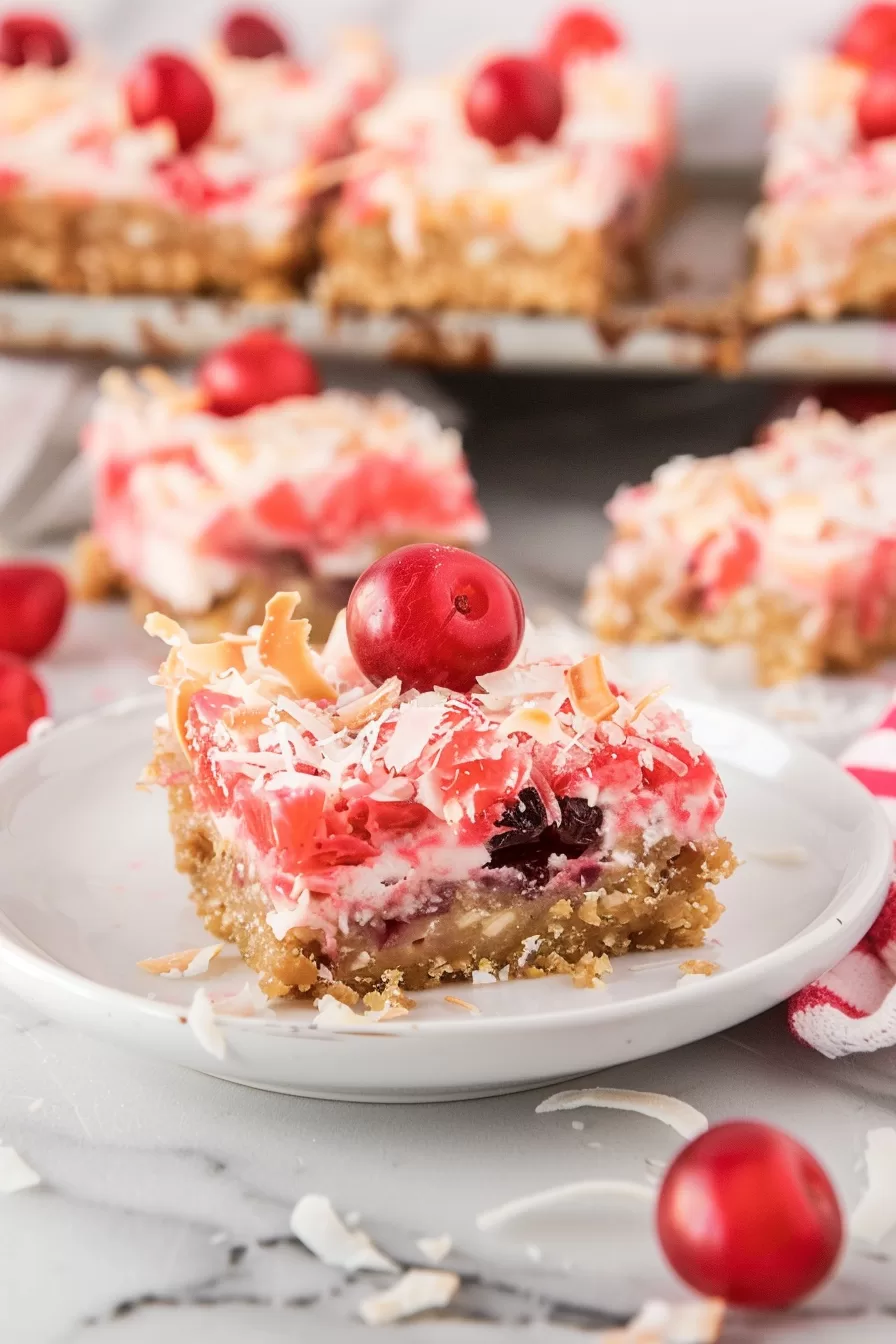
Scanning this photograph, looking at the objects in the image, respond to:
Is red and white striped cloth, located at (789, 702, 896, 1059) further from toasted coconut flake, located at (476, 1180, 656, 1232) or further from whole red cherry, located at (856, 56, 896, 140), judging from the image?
whole red cherry, located at (856, 56, 896, 140)

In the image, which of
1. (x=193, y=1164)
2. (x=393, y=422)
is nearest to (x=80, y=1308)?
(x=193, y=1164)

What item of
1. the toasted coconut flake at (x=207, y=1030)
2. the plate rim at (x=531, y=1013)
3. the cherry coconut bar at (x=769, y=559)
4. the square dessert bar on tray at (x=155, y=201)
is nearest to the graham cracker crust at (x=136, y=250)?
the square dessert bar on tray at (x=155, y=201)

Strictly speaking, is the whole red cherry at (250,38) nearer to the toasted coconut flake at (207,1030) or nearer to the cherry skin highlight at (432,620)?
the cherry skin highlight at (432,620)

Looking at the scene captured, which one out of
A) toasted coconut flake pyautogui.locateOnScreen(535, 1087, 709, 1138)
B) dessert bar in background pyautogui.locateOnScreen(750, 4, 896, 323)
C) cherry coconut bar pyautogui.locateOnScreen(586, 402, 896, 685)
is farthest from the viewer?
dessert bar in background pyautogui.locateOnScreen(750, 4, 896, 323)

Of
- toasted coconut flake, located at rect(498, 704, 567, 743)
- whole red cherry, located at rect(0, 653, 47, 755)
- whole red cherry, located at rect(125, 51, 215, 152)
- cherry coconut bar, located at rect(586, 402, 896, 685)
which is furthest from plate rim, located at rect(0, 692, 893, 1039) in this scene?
whole red cherry, located at rect(125, 51, 215, 152)

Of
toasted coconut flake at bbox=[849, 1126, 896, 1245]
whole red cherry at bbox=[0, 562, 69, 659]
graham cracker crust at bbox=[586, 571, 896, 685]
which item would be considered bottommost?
graham cracker crust at bbox=[586, 571, 896, 685]

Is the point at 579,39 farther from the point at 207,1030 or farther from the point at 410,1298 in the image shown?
the point at 410,1298

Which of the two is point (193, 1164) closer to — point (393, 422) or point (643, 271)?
point (393, 422)
